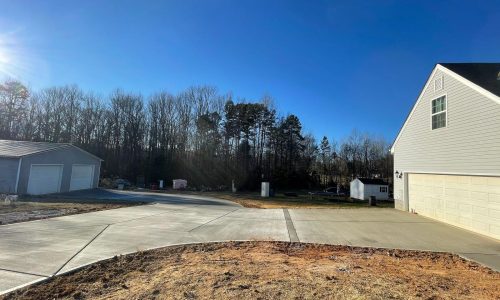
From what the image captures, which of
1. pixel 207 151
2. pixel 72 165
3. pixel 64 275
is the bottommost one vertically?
pixel 64 275

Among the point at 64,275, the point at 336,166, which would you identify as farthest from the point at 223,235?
the point at 336,166

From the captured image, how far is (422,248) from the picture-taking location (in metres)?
8.93

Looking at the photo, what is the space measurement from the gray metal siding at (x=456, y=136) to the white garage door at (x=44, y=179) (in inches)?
943

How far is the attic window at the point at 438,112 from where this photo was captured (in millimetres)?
14273

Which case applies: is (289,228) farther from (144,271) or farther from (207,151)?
(207,151)

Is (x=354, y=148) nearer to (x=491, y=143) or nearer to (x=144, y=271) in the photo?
(x=491, y=143)

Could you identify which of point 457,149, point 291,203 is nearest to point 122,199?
point 291,203

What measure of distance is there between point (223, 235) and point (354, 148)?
59968mm

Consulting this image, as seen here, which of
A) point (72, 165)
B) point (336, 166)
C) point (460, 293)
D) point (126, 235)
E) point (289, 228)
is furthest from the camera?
point (336, 166)

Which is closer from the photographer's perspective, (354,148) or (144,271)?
(144,271)

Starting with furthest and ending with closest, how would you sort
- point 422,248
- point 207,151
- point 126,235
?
point 207,151
point 126,235
point 422,248

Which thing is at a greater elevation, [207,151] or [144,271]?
[207,151]

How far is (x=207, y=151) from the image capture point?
53250 mm

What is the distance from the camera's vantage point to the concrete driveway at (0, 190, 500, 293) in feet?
22.0
